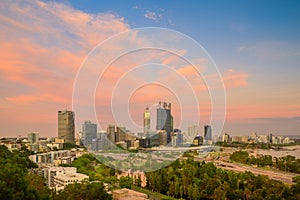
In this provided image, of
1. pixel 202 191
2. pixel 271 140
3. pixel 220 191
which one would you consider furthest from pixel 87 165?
pixel 271 140

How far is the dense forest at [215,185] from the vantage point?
5637 millimetres

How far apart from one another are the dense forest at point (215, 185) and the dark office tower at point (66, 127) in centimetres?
1089

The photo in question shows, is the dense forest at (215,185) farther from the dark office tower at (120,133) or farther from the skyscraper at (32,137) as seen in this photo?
the skyscraper at (32,137)

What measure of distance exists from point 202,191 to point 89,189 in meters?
2.98

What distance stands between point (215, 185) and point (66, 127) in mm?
13427

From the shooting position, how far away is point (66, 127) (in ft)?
59.0

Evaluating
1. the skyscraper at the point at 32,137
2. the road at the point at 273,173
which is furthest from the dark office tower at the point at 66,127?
the road at the point at 273,173

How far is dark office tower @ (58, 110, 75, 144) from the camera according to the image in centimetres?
1712

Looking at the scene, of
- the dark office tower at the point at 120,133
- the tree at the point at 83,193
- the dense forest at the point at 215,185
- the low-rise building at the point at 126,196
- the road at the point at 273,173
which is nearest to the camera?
the tree at the point at 83,193

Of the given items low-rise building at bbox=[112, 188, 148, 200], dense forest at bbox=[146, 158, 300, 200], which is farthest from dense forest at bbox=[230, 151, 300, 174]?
low-rise building at bbox=[112, 188, 148, 200]

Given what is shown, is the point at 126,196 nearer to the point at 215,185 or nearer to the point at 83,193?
the point at 83,193

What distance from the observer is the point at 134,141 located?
1436 cm

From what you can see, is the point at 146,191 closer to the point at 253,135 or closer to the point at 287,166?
the point at 287,166

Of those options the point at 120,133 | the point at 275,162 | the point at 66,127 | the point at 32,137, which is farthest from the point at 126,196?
the point at 32,137
